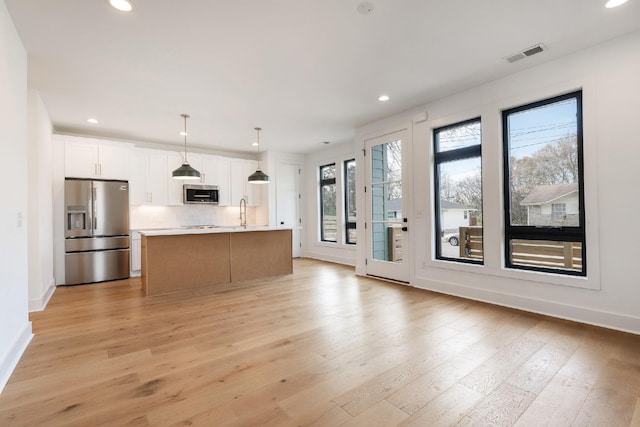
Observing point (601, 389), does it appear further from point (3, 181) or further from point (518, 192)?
point (3, 181)

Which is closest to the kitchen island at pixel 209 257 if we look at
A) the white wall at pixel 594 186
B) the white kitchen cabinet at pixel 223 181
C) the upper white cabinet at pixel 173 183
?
the upper white cabinet at pixel 173 183

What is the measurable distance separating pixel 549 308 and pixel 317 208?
5398mm

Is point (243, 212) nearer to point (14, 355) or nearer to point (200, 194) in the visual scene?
point (200, 194)

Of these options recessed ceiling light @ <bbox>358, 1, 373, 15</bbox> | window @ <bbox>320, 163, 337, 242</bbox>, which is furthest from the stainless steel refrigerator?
recessed ceiling light @ <bbox>358, 1, 373, 15</bbox>

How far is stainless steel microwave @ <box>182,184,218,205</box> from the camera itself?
6.79 metres

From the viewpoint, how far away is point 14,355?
2480 millimetres

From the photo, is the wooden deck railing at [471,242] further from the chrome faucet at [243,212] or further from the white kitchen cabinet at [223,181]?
the white kitchen cabinet at [223,181]

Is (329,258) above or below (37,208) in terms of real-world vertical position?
below

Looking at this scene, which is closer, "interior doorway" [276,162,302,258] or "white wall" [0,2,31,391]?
"white wall" [0,2,31,391]

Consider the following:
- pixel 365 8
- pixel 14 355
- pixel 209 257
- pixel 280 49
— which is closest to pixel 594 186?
pixel 365 8

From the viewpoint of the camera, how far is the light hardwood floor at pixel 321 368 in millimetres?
1831

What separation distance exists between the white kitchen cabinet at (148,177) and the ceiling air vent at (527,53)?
6.19 metres

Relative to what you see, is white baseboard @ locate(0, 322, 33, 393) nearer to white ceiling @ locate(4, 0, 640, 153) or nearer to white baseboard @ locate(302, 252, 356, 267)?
white ceiling @ locate(4, 0, 640, 153)

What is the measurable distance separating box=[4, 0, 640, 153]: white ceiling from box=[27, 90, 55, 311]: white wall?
1.14 feet
